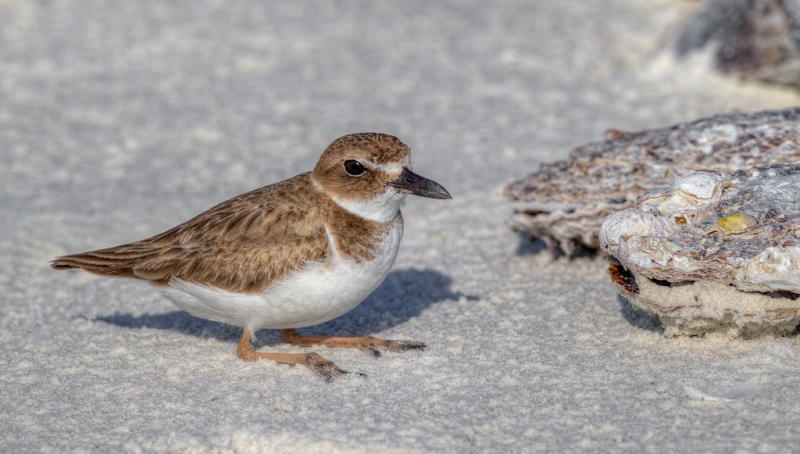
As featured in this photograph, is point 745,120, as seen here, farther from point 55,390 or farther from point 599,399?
point 55,390

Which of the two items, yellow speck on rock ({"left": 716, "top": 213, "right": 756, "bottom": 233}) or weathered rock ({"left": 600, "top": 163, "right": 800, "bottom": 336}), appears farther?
yellow speck on rock ({"left": 716, "top": 213, "right": 756, "bottom": 233})

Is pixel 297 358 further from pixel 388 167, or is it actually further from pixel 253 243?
pixel 388 167

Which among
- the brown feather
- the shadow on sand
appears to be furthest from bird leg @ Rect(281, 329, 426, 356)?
the shadow on sand

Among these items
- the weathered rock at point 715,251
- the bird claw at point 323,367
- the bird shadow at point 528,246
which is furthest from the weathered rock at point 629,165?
the bird claw at point 323,367

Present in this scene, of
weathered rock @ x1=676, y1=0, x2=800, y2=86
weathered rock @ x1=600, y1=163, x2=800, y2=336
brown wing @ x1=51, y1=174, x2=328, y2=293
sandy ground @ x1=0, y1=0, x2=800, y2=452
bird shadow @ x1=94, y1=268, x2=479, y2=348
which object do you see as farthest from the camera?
weathered rock @ x1=676, y1=0, x2=800, y2=86

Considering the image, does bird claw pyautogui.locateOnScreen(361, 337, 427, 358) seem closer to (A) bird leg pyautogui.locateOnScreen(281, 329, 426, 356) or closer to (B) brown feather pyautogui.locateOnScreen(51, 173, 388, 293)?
(A) bird leg pyautogui.locateOnScreen(281, 329, 426, 356)

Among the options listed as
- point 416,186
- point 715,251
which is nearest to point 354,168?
point 416,186

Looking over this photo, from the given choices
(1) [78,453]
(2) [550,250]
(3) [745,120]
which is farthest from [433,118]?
(1) [78,453]
